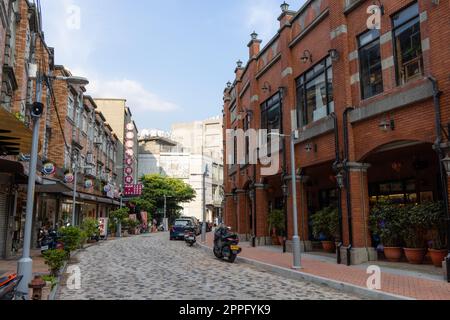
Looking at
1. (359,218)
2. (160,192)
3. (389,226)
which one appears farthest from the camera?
(160,192)

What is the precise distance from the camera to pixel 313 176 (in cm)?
2184

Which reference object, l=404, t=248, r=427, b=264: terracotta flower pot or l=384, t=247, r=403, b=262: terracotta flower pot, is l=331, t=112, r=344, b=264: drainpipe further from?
l=404, t=248, r=427, b=264: terracotta flower pot

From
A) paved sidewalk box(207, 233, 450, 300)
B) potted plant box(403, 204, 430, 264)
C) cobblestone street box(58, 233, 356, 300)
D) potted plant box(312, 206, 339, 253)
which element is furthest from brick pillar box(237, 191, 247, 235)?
potted plant box(403, 204, 430, 264)

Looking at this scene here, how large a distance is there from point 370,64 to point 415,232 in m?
6.01

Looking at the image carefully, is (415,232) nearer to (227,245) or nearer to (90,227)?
(227,245)

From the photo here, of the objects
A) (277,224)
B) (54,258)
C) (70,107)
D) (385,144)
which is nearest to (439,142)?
(385,144)

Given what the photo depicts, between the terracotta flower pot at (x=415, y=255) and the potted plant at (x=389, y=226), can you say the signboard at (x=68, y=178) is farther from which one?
the terracotta flower pot at (x=415, y=255)

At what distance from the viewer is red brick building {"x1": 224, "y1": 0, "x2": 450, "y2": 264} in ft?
38.2

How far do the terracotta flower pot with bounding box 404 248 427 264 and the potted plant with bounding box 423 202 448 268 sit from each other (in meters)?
0.64

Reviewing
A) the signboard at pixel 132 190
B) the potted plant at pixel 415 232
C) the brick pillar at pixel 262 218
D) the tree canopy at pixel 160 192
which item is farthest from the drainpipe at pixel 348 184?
the tree canopy at pixel 160 192

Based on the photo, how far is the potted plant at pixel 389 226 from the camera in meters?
13.1

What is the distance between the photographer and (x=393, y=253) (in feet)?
44.6

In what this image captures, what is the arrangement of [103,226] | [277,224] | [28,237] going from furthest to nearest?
1. [103,226]
2. [277,224]
3. [28,237]

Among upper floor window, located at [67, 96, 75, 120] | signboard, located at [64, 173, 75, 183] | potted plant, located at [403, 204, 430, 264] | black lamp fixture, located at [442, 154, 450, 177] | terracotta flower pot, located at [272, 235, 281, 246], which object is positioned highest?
upper floor window, located at [67, 96, 75, 120]
